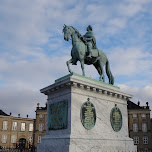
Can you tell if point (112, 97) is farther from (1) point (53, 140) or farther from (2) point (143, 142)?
(2) point (143, 142)

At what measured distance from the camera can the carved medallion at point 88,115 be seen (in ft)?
31.2

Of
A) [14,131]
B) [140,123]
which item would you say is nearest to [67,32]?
[140,123]

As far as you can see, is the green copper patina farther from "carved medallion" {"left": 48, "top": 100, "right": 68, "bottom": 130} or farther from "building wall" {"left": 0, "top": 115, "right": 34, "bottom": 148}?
"building wall" {"left": 0, "top": 115, "right": 34, "bottom": 148}

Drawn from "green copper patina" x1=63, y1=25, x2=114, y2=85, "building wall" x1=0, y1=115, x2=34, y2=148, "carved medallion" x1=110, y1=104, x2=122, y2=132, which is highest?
"green copper patina" x1=63, y1=25, x2=114, y2=85

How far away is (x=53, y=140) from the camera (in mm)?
9555

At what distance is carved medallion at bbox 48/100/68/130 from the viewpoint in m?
9.43

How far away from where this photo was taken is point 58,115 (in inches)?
390

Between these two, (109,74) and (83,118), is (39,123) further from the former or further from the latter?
(83,118)

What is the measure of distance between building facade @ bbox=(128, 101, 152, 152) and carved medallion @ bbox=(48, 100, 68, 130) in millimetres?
46728

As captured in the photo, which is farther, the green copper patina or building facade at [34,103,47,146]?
building facade at [34,103,47,146]

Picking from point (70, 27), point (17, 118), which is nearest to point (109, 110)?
point (70, 27)

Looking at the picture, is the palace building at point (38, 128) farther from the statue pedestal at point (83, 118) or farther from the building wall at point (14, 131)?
the statue pedestal at point (83, 118)

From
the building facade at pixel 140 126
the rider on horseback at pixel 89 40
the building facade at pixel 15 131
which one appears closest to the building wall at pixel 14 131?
the building facade at pixel 15 131

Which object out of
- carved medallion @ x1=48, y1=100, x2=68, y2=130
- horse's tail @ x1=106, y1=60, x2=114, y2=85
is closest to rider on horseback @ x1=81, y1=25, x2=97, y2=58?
horse's tail @ x1=106, y1=60, x2=114, y2=85
